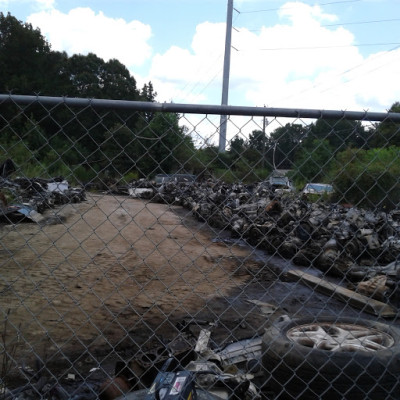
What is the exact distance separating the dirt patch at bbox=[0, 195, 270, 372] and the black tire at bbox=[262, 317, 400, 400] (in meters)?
0.63

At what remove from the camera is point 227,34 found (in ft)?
98.9

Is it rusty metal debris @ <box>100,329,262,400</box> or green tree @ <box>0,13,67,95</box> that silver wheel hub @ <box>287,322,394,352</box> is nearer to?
rusty metal debris @ <box>100,329,262,400</box>

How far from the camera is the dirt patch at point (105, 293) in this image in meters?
3.74

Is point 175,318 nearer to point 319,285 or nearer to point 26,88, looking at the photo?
point 319,285

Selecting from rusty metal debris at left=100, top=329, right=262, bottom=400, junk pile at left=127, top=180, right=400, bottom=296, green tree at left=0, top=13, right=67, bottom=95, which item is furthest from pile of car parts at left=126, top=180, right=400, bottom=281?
green tree at left=0, top=13, right=67, bottom=95

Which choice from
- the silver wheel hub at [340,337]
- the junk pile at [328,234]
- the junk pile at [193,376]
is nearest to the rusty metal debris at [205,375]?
the junk pile at [193,376]

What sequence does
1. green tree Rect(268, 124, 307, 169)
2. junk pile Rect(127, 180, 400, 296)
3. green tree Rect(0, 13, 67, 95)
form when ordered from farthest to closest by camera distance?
1. green tree Rect(0, 13, 67, 95)
2. junk pile Rect(127, 180, 400, 296)
3. green tree Rect(268, 124, 307, 169)

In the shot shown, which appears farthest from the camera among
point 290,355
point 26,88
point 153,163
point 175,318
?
point 26,88

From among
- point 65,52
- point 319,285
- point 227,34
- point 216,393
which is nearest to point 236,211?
point 319,285

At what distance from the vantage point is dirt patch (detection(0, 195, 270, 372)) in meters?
3.74

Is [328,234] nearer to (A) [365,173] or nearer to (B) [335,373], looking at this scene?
(A) [365,173]

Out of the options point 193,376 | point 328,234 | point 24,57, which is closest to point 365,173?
point 328,234

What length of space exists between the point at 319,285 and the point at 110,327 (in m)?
2.91

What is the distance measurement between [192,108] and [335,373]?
1.63 m
